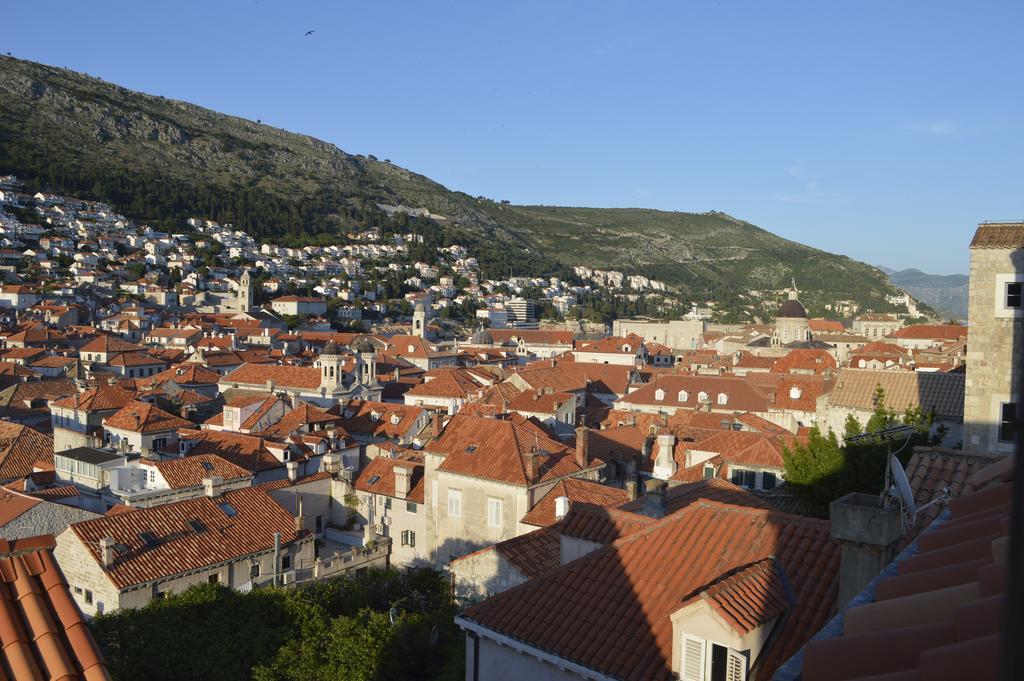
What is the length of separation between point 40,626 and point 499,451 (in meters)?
19.9

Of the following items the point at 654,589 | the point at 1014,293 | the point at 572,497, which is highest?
the point at 1014,293

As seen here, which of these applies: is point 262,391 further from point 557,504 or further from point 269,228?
point 269,228

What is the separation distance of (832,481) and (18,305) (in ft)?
366

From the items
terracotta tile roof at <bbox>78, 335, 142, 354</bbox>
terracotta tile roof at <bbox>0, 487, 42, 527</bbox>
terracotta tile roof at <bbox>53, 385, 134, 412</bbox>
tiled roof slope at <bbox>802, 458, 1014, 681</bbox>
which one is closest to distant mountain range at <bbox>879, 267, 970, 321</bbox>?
tiled roof slope at <bbox>802, 458, 1014, 681</bbox>

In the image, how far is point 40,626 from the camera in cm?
402

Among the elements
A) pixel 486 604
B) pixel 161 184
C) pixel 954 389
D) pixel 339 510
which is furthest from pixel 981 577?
pixel 161 184

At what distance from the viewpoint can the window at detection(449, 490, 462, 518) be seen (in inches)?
931

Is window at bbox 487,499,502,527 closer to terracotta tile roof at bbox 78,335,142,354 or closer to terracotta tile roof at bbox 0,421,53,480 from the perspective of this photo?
terracotta tile roof at bbox 0,421,53,480

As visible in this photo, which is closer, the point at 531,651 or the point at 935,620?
the point at 935,620

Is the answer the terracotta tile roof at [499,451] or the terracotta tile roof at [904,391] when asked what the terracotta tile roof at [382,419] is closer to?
the terracotta tile roof at [499,451]

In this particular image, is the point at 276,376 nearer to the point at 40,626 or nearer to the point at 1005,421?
the point at 1005,421

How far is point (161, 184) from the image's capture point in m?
180

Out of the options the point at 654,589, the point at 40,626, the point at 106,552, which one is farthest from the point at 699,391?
the point at 40,626

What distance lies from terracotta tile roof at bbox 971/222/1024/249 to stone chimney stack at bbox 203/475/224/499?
2148 cm
